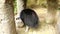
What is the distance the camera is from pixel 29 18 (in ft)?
5.64

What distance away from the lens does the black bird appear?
169 cm

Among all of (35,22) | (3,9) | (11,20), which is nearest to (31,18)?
(35,22)

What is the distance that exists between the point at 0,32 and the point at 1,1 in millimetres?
265

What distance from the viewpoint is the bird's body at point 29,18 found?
66.6 inches

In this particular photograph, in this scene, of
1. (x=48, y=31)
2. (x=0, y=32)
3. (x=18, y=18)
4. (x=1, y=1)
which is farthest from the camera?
(x=18, y=18)

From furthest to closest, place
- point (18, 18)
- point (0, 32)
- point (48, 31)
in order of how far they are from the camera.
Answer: point (18, 18)
point (48, 31)
point (0, 32)

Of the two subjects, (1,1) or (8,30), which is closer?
(1,1)

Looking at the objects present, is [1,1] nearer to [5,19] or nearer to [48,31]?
[5,19]

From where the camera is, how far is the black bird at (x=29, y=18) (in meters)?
1.69

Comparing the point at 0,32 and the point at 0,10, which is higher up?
the point at 0,10

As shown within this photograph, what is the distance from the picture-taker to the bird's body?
1.69 meters

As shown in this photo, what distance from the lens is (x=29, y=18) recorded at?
1719 mm

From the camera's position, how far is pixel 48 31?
1658mm

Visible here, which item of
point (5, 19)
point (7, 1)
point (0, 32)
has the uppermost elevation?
point (7, 1)
